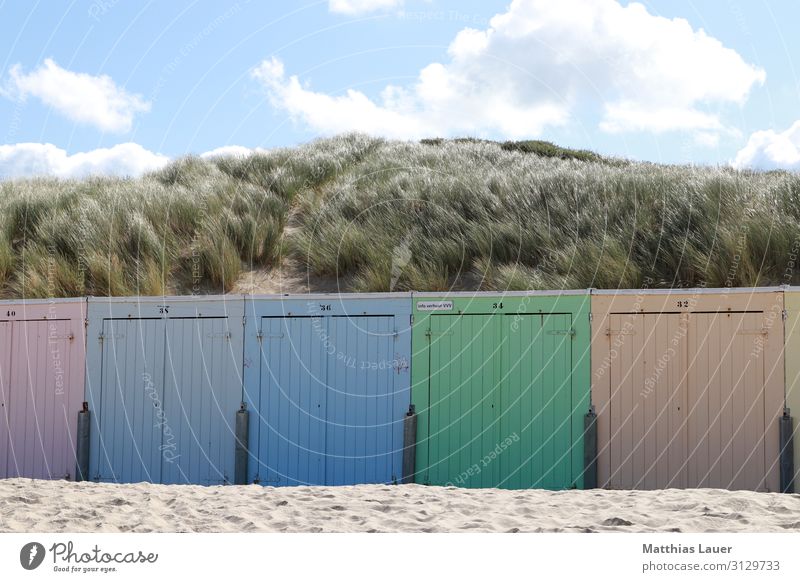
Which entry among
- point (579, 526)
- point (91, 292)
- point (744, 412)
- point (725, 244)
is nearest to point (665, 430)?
point (744, 412)

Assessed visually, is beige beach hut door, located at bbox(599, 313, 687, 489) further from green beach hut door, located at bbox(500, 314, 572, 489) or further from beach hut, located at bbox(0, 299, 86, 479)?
beach hut, located at bbox(0, 299, 86, 479)

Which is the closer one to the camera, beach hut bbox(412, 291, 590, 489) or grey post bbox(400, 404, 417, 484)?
beach hut bbox(412, 291, 590, 489)

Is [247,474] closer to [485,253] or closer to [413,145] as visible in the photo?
[485,253]

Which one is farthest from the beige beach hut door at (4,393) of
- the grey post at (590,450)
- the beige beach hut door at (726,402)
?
the beige beach hut door at (726,402)

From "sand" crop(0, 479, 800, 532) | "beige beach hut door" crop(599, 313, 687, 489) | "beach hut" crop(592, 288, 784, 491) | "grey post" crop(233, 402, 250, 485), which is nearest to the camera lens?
"sand" crop(0, 479, 800, 532)

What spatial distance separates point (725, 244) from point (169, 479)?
6885 mm

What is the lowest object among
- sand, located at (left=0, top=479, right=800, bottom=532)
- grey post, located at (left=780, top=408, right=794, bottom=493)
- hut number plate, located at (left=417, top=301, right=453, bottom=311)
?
sand, located at (left=0, top=479, right=800, bottom=532)

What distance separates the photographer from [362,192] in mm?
15469

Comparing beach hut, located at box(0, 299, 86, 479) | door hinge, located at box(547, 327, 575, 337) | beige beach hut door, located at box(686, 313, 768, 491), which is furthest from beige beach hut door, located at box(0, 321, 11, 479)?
beige beach hut door, located at box(686, 313, 768, 491)

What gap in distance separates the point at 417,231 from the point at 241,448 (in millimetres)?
5288

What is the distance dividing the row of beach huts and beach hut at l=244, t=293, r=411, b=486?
2 cm

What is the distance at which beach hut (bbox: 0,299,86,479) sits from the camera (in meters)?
9.40

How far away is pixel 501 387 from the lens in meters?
8.38

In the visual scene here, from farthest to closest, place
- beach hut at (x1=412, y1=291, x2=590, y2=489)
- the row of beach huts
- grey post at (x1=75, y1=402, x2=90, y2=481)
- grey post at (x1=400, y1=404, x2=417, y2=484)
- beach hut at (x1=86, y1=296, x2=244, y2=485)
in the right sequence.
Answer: grey post at (x1=75, y1=402, x2=90, y2=481), beach hut at (x1=86, y1=296, x2=244, y2=485), grey post at (x1=400, y1=404, x2=417, y2=484), beach hut at (x1=412, y1=291, x2=590, y2=489), the row of beach huts
